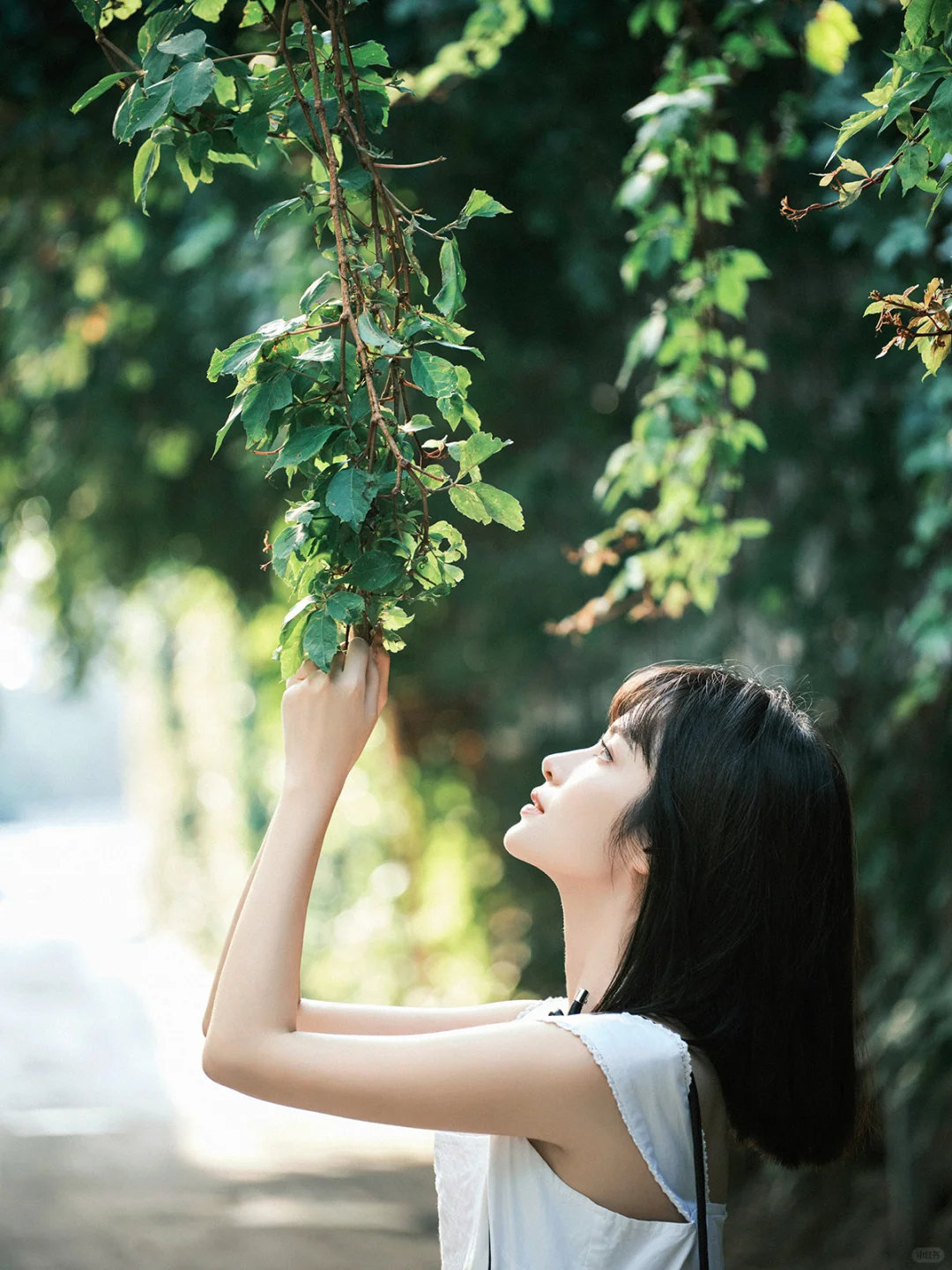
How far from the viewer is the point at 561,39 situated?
2.84 metres

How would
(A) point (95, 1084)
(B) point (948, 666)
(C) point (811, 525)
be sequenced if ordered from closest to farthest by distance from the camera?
(B) point (948, 666)
(C) point (811, 525)
(A) point (95, 1084)

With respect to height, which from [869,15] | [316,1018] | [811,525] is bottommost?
[316,1018]

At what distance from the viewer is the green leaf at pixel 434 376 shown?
104cm

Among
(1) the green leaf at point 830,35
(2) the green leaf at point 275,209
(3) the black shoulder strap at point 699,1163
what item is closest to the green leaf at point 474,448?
(2) the green leaf at point 275,209

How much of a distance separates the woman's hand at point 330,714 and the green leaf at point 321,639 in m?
0.06

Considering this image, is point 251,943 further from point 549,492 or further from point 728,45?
point 549,492

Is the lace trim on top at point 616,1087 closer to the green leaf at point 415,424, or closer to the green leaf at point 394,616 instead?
the green leaf at point 394,616

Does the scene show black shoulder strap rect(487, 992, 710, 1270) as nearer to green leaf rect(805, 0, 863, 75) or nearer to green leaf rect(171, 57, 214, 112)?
green leaf rect(171, 57, 214, 112)

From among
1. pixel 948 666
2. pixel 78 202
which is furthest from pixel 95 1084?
pixel 948 666

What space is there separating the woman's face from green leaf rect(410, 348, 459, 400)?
1.24 ft

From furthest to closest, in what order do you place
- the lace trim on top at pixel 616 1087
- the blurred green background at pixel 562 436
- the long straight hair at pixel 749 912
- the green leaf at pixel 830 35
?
1. the blurred green background at pixel 562 436
2. the green leaf at pixel 830 35
3. the long straight hair at pixel 749 912
4. the lace trim on top at pixel 616 1087

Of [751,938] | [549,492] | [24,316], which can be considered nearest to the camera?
[751,938]

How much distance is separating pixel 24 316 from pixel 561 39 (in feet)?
7.44

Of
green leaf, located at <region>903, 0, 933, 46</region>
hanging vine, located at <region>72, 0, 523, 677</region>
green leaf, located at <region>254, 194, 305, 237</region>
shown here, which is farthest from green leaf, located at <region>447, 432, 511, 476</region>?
green leaf, located at <region>903, 0, 933, 46</region>
